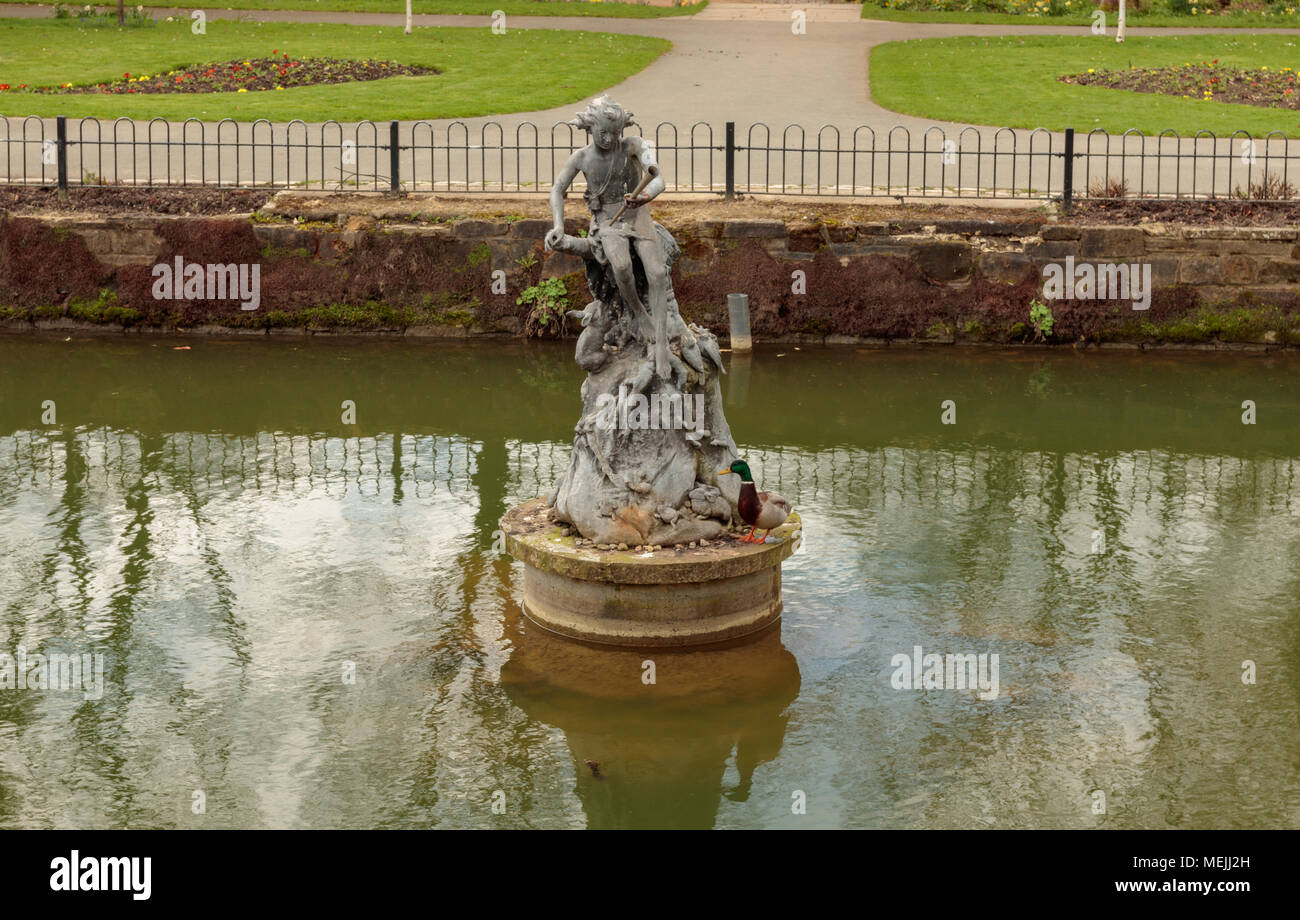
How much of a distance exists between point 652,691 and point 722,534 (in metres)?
1.17

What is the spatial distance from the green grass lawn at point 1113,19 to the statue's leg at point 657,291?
26.7 meters

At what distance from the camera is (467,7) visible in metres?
36.8

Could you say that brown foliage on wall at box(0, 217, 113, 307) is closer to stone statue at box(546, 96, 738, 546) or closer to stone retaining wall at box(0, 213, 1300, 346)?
stone retaining wall at box(0, 213, 1300, 346)

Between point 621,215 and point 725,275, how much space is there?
787 centimetres

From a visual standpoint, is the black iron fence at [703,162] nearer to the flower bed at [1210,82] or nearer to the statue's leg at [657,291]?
the flower bed at [1210,82]

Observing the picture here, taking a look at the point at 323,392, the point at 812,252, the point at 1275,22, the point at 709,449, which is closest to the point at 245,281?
the point at 323,392

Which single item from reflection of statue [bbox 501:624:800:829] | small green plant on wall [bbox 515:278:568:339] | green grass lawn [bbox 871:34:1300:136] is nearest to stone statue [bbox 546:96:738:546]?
reflection of statue [bbox 501:624:800:829]

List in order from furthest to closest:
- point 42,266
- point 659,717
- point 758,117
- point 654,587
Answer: point 758,117
point 42,266
point 654,587
point 659,717

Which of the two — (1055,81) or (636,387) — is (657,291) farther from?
(1055,81)

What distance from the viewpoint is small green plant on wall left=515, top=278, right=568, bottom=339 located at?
17.9 metres

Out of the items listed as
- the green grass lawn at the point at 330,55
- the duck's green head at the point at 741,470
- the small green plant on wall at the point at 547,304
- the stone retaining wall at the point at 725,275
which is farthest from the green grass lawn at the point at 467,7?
the duck's green head at the point at 741,470

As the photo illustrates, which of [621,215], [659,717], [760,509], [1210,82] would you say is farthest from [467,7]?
[659,717]

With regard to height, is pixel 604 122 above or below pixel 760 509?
above

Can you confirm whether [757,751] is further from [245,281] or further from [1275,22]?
[1275,22]
